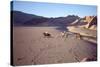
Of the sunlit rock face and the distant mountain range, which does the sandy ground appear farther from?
the sunlit rock face

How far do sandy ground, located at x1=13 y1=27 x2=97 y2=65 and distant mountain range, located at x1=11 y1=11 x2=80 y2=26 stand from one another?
0.05m

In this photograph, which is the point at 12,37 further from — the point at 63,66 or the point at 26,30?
the point at 63,66

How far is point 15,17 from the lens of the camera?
1.91 metres

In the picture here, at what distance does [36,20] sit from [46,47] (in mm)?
323

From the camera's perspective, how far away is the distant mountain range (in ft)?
6.26

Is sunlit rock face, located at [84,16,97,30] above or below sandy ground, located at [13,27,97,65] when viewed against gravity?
above

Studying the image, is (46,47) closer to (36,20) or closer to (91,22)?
(36,20)

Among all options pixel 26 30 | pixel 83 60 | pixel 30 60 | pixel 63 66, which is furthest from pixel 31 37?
pixel 83 60

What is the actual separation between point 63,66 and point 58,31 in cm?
41

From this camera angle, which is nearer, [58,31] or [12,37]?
[12,37]

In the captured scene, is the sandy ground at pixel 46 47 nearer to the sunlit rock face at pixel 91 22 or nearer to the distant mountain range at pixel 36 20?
the distant mountain range at pixel 36 20

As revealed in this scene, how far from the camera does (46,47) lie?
2018mm

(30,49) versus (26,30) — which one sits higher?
(26,30)

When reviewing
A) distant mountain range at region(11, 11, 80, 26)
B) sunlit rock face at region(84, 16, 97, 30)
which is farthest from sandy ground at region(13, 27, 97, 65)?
sunlit rock face at region(84, 16, 97, 30)
